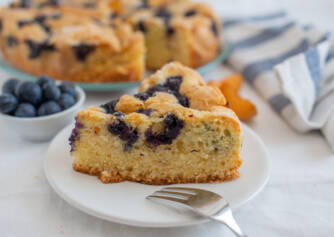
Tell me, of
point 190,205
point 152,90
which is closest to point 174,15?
point 152,90

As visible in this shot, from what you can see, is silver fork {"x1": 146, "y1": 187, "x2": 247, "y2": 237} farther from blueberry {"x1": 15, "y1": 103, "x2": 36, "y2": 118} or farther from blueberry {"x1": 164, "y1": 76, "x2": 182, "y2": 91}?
blueberry {"x1": 15, "y1": 103, "x2": 36, "y2": 118}

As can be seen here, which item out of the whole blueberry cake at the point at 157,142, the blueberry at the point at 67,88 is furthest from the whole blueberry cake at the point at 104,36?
the whole blueberry cake at the point at 157,142

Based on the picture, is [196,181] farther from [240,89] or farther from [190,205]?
[240,89]

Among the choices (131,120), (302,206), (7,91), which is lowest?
(302,206)

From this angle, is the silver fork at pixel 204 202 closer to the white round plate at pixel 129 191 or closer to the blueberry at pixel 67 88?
the white round plate at pixel 129 191

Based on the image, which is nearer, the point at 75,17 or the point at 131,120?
the point at 131,120

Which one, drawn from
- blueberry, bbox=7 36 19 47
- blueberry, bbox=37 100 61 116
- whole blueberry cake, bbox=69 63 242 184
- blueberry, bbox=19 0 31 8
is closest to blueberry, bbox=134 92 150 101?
whole blueberry cake, bbox=69 63 242 184
